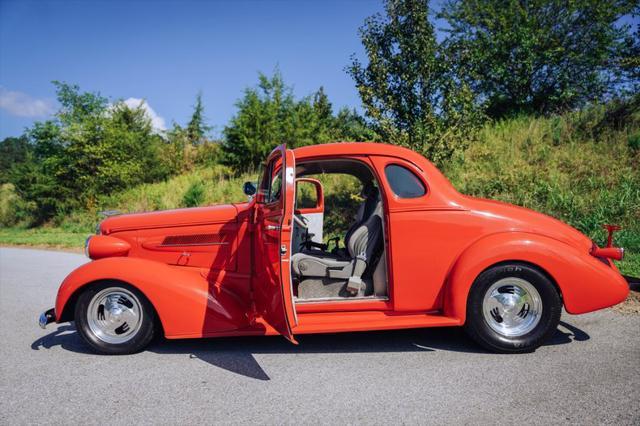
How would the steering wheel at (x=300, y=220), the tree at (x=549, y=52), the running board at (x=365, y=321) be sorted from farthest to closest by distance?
the tree at (x=549, y=52) < the steering wheel at (x=300, y=220) < the running board at (x=365, y=321)

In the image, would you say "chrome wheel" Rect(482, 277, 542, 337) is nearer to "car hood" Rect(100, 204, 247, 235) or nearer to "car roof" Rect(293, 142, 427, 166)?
"car roof" Rect(293, 142, 427, 166)

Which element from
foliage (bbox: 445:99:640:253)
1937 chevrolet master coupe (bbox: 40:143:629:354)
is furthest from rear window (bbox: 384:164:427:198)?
foliage (bbox: 445:99:640:253)

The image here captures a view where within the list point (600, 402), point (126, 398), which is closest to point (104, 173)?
point (126, 398)

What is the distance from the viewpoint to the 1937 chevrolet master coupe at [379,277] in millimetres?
3566

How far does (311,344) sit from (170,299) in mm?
1383

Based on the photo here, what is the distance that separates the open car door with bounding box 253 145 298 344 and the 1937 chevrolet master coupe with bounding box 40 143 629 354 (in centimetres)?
2

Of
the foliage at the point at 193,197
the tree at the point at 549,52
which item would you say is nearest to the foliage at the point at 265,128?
the foliage at the point at 193,197

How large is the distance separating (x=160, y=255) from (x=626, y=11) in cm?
1618

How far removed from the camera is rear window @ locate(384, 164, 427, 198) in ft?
12.4

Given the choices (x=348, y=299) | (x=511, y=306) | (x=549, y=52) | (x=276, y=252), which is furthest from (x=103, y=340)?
(x=549, y=52)

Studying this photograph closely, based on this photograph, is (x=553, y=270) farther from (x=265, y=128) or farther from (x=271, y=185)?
(x=265, y=128)

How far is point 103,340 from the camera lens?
12.4 feet

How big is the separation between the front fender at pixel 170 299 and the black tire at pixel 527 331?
2.06m

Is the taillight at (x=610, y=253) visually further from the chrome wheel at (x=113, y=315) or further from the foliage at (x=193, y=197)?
the foliage at (x=193, y=197)
